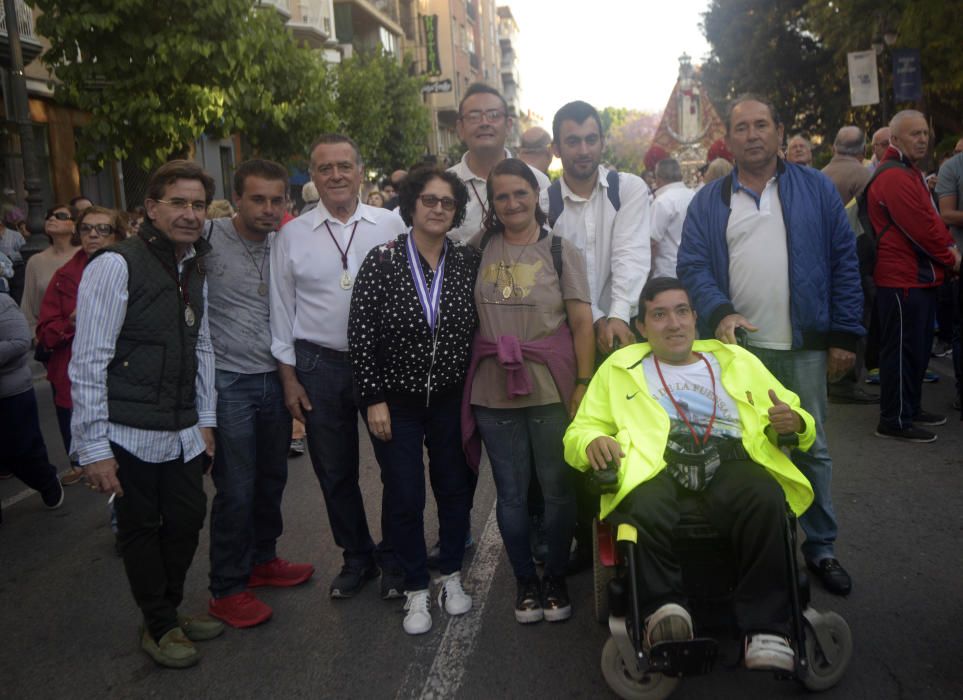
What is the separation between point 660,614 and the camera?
9.78ft

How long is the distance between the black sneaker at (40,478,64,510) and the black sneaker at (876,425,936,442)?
599 cm

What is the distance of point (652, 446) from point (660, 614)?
0.67 meters

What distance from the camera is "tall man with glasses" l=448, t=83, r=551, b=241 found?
4.46 metres

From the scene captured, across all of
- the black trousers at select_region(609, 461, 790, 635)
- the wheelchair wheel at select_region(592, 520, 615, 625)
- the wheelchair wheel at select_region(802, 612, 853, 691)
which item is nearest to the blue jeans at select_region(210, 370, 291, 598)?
the wheelchair wheel at select_region(592, 520, 615, 625)

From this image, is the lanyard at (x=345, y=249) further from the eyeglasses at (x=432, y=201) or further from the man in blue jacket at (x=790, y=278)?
Answer: the man in blue jacket at (x=790, y=278)

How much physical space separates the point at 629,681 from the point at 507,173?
83.2 inches

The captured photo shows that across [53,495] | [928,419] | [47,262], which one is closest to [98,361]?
[53,495]

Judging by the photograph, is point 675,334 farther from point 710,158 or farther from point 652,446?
point 710,158

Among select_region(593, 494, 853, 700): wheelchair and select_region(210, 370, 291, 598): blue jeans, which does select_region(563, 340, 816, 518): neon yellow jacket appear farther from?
select_region(210, 370, 291, 598): blue jeans

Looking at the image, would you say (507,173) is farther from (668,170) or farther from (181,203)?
(668,170)

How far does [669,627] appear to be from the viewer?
2957mm

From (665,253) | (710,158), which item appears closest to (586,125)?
(665,253)

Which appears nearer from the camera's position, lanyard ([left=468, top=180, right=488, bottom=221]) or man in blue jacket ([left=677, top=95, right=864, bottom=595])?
man in blue jacket ([left=677, top=95, right=864, bottom=595])

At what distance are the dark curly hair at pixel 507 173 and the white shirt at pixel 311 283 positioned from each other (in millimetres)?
615
